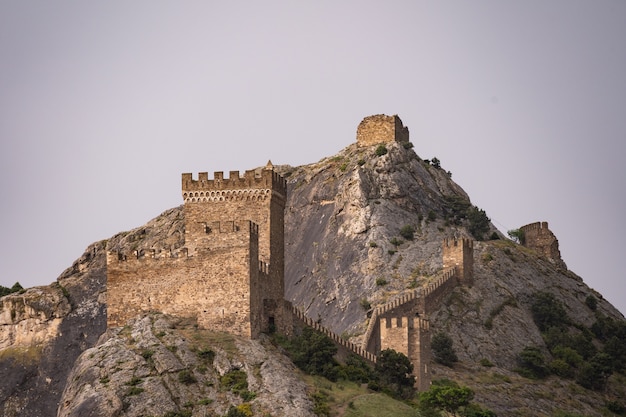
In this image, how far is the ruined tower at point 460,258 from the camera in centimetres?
14225

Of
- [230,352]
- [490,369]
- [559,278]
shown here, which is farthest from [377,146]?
[230,352]

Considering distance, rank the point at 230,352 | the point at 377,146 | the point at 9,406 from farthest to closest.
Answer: the point at 377,146 → the point at 9,406 → the point at 230,352

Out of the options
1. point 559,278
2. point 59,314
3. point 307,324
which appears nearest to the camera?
point 307,324

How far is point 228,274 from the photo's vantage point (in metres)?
95.4

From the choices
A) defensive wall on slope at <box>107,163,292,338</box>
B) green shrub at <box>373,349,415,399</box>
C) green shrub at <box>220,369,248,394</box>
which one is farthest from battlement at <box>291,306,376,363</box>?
green shrub at <box>220,369,248,394</box>

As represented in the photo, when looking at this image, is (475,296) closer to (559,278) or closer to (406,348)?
(559,278)

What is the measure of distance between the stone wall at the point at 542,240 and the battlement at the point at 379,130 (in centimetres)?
1674

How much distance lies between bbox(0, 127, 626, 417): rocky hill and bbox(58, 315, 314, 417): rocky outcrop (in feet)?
0.30

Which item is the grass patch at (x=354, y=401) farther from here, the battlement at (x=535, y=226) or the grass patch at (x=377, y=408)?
the battlement at (x=535, y=226)

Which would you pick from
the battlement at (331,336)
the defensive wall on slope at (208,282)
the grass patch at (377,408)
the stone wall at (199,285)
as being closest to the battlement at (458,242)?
the battlement at (331,336)

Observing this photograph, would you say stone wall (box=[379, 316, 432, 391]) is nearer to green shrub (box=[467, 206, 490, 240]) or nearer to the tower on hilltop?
the tower on hilltop

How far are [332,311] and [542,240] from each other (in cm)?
3254

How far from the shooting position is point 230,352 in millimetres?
92500

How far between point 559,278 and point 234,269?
66328 millimetres
